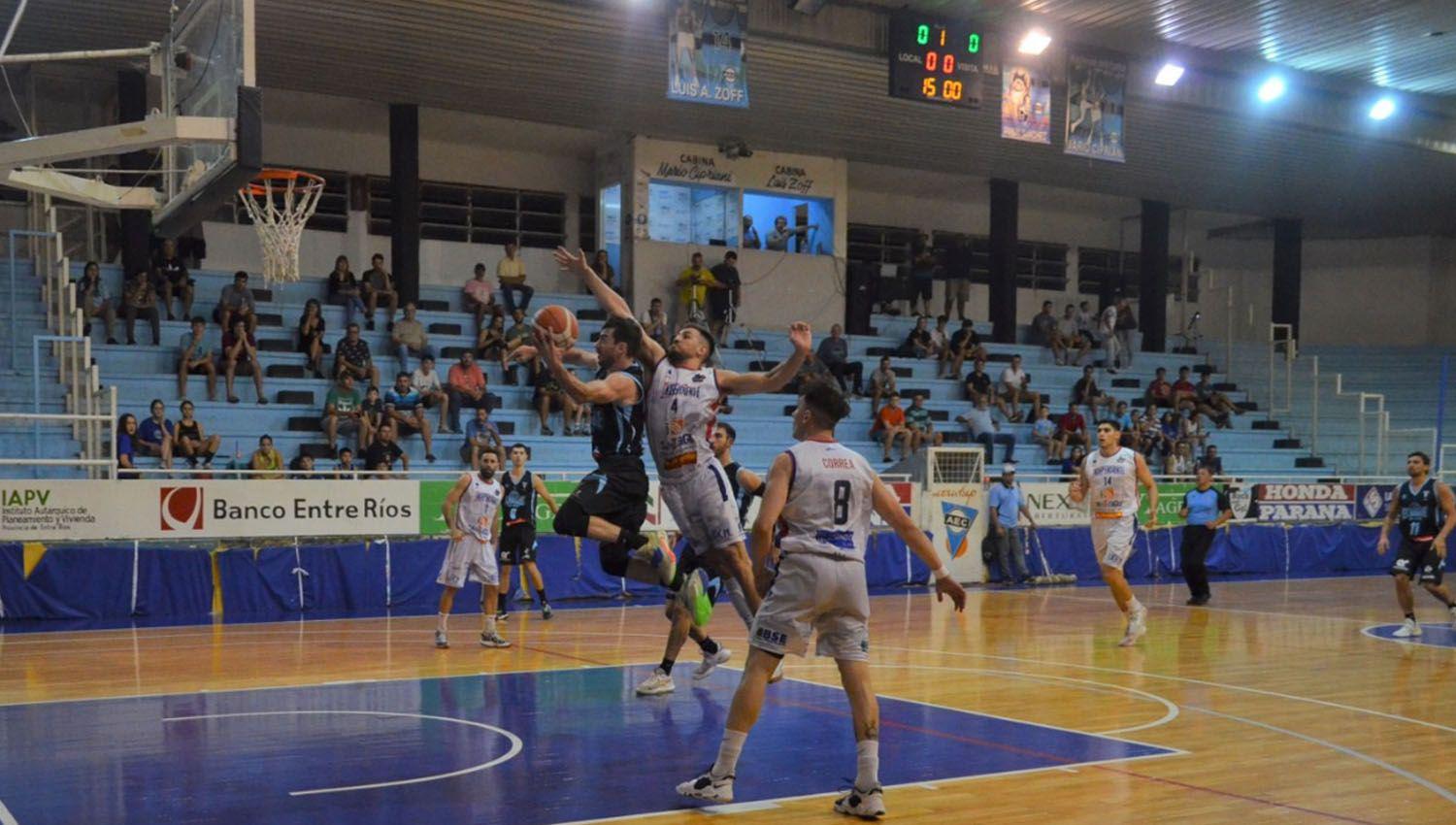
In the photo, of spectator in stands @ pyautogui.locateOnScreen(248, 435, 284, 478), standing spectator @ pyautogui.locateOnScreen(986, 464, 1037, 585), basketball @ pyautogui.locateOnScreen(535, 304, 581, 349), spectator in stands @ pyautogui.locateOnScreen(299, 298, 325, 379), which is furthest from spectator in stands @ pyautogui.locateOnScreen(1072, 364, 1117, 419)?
basketball @ pyautogui.locateOnScreen(535, 304, 581, 349)

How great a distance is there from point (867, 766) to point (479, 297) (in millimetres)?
18745

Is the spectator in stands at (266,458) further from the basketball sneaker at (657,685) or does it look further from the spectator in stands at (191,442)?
the basketball sneaker at (657,685)

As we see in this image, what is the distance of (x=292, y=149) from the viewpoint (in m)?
25.2

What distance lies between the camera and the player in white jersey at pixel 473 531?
13250 mm

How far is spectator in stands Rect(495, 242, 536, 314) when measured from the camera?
24203mm

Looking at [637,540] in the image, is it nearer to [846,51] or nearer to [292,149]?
[846,51]

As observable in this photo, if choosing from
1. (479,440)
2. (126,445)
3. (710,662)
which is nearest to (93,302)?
(126,445)

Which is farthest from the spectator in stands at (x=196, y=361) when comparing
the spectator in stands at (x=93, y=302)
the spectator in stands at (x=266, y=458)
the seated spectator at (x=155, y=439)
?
the spectator in stands at (x=266, y=458)

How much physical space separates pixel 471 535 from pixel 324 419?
21.8ft

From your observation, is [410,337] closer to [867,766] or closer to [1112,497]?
[1112,497]

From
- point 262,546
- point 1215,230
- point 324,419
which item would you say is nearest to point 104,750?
point 262,546

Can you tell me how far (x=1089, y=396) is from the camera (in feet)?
88.4

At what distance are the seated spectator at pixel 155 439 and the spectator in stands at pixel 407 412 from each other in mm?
2958

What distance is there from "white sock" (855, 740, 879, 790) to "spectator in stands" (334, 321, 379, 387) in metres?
15.1
